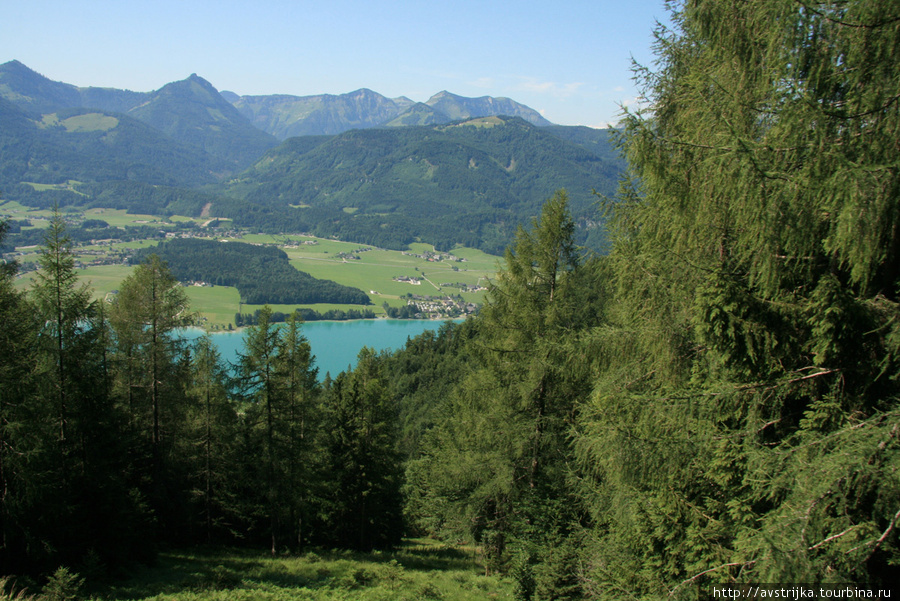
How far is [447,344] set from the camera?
60.7 meters

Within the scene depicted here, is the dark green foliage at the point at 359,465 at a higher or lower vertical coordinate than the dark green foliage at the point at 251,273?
lower

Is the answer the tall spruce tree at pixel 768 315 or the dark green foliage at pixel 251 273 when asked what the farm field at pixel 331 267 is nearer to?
the dark green foliage at pixel 251 273

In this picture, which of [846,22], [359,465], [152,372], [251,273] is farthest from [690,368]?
[251,273]

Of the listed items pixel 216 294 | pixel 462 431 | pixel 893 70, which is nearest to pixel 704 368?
pixel 893 70

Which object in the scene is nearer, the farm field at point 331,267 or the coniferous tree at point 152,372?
the coniferous tree at point 152,372

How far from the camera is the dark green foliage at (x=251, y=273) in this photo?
11731cm

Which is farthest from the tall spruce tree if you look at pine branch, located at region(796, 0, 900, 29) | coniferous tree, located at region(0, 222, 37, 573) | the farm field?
the farm field

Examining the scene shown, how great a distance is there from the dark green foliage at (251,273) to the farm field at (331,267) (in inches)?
129

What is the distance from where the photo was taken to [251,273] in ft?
430

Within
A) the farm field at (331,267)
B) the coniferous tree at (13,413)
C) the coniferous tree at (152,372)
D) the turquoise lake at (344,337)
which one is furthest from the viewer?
the farm field at (331,267)

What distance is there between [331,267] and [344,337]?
59996mm

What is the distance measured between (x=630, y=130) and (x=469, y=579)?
10137 millimetres

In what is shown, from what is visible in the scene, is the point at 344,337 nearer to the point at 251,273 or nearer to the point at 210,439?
the point at 251,273

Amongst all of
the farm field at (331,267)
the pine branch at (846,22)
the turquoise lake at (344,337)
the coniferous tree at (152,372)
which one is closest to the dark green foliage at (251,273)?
the farm field at (331,267)
